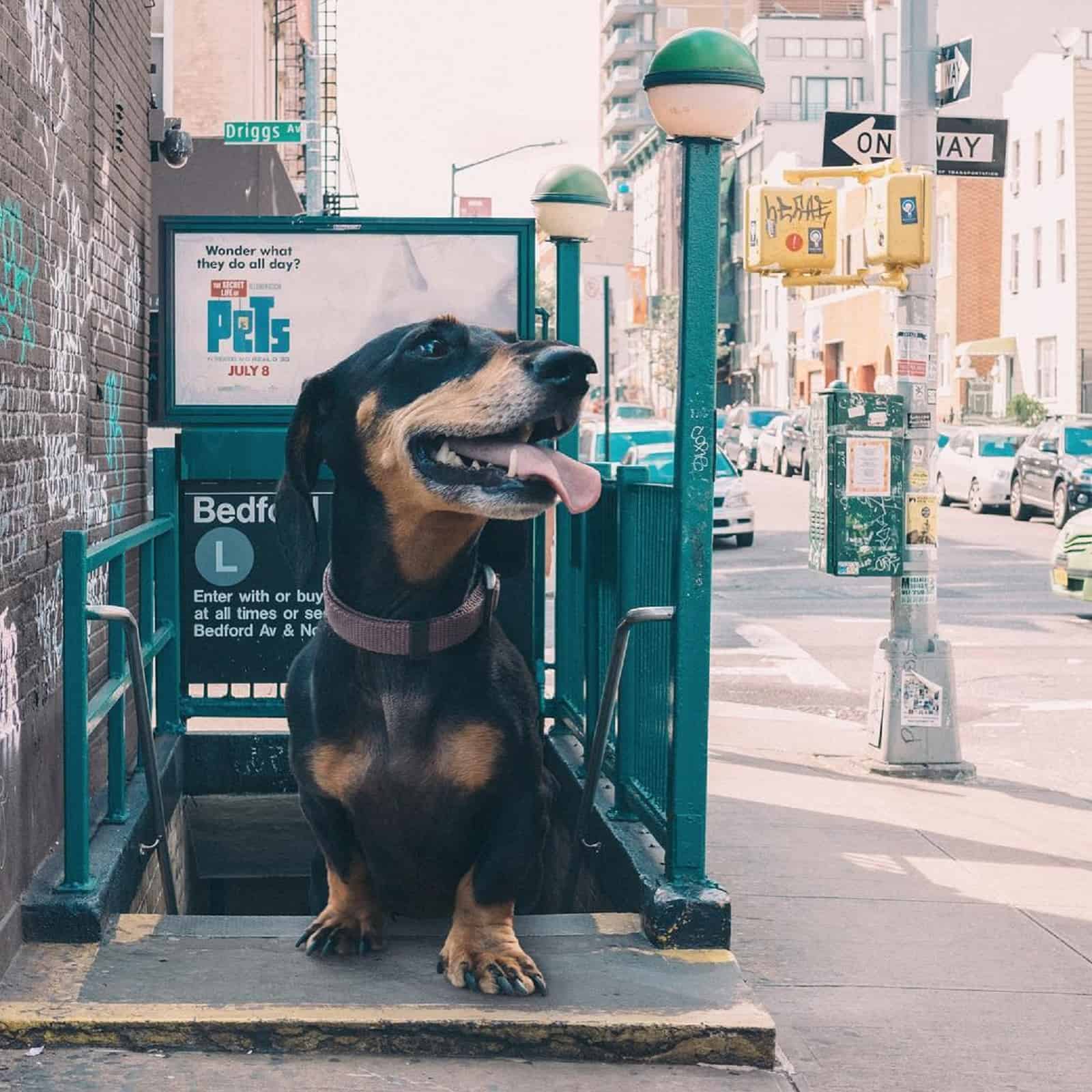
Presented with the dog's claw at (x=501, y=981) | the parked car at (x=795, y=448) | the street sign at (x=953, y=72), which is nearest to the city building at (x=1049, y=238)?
the parked car at (x=795, y=448)

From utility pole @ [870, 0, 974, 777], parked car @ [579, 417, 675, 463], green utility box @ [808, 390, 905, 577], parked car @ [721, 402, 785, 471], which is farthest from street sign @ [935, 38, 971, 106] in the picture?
parked car @ [721, 402, 785, 471]

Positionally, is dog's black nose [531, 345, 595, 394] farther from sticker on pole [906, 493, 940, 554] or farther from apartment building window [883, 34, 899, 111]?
apartment building window [883, 34, 899, 111]

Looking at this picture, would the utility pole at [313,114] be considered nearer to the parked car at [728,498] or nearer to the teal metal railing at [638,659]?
the parked car at [728,498]

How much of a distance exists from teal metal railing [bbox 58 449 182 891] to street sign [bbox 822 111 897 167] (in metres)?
4.87

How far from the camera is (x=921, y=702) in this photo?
9.64 m

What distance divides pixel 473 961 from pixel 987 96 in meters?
71.2

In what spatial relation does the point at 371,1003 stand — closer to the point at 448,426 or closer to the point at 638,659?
the point at 448,426

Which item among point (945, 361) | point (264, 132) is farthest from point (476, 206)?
point (264, 132)

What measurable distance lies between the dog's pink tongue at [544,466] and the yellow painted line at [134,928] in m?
1.72

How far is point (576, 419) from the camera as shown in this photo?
4477mm

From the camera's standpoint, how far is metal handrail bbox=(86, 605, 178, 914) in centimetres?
585

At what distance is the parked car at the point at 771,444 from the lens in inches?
1852

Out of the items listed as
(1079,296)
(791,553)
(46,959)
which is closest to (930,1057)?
(46,959)

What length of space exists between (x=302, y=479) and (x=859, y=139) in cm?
632
